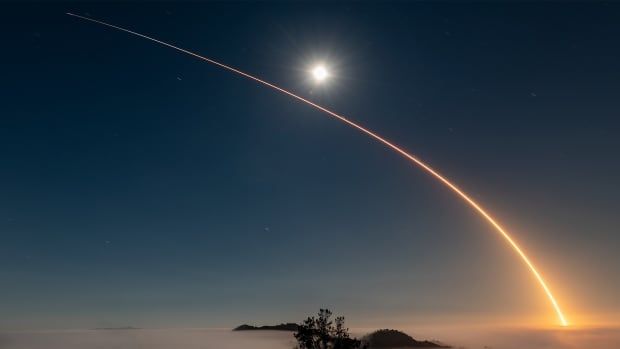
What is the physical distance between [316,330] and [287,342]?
2359 cm

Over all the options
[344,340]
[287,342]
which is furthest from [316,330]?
[287,342]

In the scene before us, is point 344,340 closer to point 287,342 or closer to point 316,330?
point 316,330

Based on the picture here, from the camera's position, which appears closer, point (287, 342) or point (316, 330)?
point (316, 330)

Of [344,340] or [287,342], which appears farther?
[287,342]

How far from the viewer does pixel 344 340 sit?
110062mm

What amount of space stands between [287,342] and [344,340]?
89.5 feet

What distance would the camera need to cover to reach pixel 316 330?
4417 inches

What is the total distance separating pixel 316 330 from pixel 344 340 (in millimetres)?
6513

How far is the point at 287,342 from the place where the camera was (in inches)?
5221
